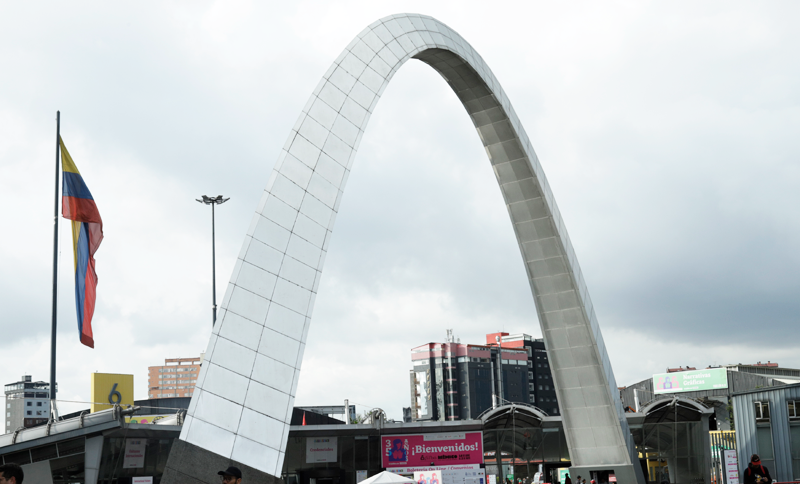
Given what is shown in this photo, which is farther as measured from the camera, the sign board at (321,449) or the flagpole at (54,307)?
the sign board at (321,449)

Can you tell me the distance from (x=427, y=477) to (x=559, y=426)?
11.8m

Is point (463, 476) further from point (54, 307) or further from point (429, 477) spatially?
point (54, 307)

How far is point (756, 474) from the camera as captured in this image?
42.8 feet

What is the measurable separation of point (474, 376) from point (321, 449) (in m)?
97.6

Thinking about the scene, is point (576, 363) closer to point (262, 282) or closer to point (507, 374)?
point (262, 282)

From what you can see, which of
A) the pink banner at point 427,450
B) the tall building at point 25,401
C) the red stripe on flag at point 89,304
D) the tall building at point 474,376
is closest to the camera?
the red stripe on flag at point 89,304

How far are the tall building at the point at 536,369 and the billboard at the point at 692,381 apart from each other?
198ft

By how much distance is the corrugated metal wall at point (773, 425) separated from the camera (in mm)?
31250

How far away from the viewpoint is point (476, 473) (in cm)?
3184

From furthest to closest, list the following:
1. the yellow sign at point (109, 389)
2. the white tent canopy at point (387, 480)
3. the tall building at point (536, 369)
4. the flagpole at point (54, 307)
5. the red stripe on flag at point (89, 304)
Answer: the tall building at point (536, 369) → the yellow sign at point (109, 389) → the red stripe on flag at point (89, 304) → the flagpole at point (54, 307) → the white tent canopy at point (387, 480)

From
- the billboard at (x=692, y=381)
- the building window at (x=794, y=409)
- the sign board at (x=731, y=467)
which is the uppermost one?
the billboard at (x=692, y=381)

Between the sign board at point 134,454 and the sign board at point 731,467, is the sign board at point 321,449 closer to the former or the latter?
the sign board at point 134,454

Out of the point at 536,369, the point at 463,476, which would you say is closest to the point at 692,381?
the point at 463,476

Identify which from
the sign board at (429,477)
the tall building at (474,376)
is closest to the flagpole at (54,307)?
the sign board at (429,477)
